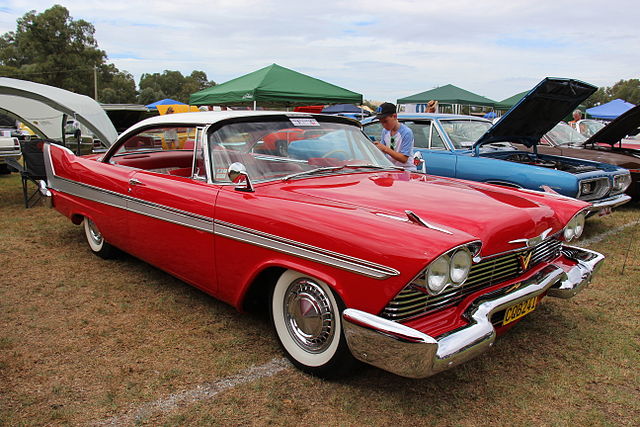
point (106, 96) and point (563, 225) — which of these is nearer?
point (563, 225)

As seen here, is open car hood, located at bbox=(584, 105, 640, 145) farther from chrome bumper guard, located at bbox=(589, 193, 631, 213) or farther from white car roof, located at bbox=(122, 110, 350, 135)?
white car roof, located at bbox=(122, 110, 350, 135)

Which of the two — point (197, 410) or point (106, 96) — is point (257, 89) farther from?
point (106, 96)

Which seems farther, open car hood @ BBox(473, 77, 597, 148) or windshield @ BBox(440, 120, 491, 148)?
windshield @ BBox(440, 120, 491, 148)

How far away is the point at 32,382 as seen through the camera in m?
2.69

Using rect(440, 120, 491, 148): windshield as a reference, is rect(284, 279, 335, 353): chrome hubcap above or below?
below

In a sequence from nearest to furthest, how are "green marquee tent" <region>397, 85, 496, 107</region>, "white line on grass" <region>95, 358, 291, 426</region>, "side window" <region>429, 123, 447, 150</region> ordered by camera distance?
1. "white line on grass" <region>95, 358, 291, 426</region>
2. "side window" <region>429, 123, 447, 150</region>
3. "green marquee tent" <region>397, 85, 496, 107</region>

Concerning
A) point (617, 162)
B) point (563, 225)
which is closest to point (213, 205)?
point (563, 225)

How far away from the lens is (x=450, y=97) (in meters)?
19.6

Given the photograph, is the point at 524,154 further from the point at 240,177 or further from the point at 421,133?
the point at 240,177

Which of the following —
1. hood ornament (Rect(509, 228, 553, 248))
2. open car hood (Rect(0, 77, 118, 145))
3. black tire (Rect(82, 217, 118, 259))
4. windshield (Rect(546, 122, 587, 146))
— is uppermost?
open car hood (Rect(0, 77, 118, 145))

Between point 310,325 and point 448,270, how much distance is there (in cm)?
85

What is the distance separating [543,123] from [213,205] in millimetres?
4905

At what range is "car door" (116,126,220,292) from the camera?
3209mm

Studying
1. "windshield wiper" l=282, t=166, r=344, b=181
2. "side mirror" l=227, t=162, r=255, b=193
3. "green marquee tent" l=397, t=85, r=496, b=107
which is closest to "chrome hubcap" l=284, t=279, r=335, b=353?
"side mirror" l=227, t=162, r=255, b=193
